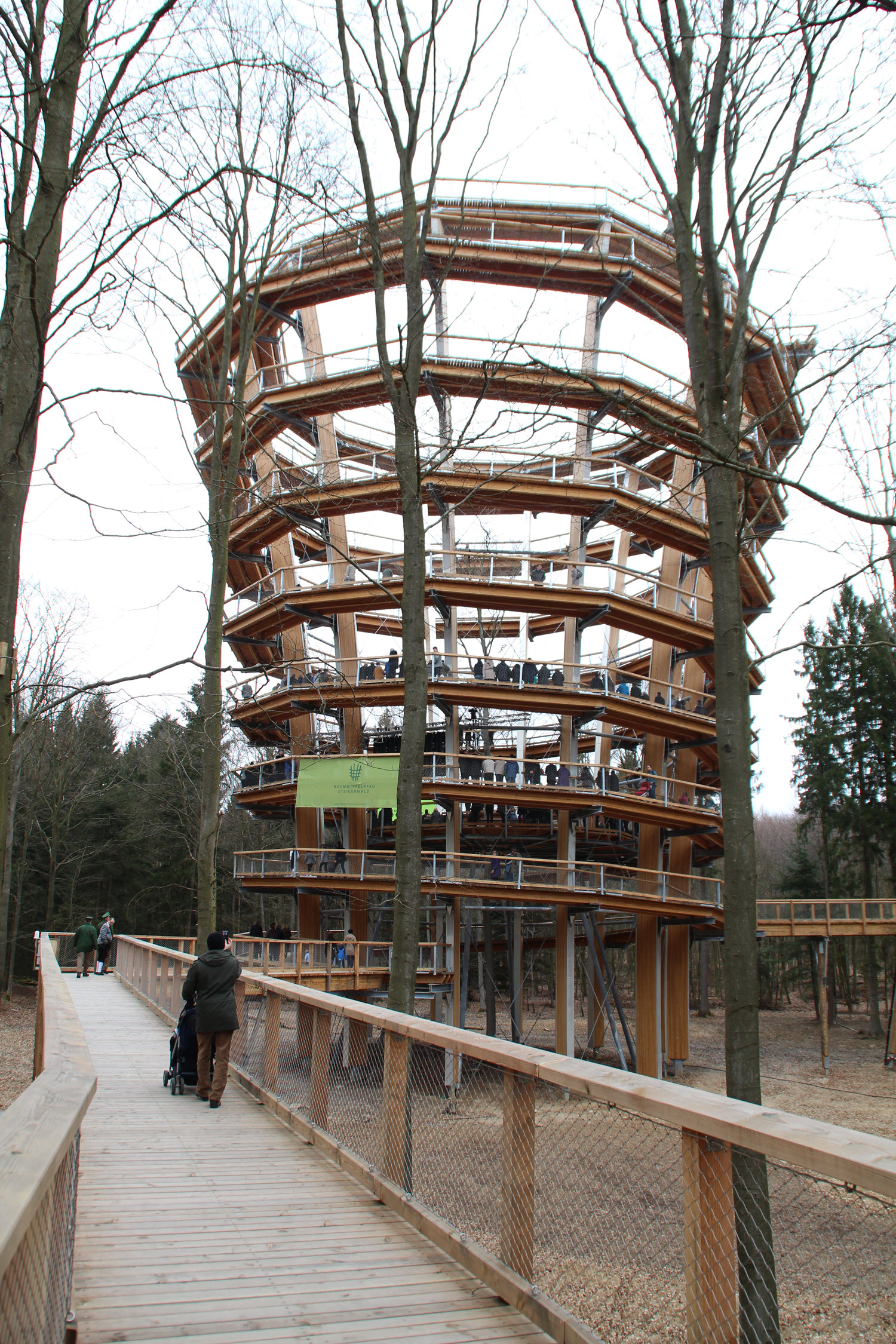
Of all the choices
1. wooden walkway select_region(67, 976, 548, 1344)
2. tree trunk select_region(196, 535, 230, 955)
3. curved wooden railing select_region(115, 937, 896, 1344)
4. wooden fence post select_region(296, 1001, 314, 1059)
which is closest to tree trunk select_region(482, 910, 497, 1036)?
tree trunk select_region(196, 535, 230, 955)

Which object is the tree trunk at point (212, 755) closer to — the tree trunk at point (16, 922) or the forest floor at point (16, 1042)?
the forest floor at point (16, 1042)

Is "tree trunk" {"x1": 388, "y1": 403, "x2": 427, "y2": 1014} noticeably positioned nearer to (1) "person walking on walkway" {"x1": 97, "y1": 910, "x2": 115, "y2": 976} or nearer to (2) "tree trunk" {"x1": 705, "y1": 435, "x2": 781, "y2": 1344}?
(2) "tree trunk" {"x1": 705, "y1": 435, "x2": 781, "y2": 1344}

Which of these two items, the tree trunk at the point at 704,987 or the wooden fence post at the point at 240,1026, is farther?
the tree trunk at the point at 704,987

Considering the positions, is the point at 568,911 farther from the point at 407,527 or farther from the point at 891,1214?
the point at 891,1214

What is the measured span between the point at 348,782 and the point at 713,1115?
21640 mm

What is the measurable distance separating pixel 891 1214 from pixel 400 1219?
3.46 m

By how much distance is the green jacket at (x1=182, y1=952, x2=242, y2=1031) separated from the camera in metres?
9.30

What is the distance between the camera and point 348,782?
24703 millimetres

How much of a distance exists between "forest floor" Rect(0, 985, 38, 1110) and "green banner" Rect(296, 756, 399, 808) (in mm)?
7713

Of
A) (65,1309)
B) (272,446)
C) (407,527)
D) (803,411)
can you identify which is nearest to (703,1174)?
(65,1309)

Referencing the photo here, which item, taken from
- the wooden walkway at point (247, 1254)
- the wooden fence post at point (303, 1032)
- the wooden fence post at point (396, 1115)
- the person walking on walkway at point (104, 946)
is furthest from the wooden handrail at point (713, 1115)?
the person walking on walkway at point (104, 946)

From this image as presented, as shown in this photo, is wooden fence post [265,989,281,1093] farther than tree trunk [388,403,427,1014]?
No

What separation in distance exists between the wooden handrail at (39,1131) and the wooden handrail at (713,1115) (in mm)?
1887

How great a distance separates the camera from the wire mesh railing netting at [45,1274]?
237 centimetres
